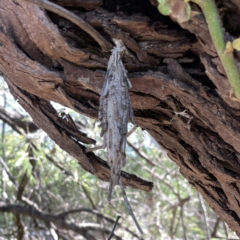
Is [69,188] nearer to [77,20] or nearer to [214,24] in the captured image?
[77,20]

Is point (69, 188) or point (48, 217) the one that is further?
point (69, 188)

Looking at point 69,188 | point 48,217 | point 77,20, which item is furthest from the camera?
point 69,188

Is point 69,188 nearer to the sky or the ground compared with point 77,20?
nearer to the sky

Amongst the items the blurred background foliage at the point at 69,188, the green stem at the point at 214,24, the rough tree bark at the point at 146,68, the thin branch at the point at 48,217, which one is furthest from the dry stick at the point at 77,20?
the thin branch at the point at 48,217

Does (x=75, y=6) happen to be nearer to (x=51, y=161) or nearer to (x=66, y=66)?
(x=66, y=66)

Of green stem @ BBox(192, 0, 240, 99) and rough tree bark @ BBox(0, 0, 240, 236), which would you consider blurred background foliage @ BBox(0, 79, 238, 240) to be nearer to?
rough tree bark @ BBox(0, 0, 240, 236)

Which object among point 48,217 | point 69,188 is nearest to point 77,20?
point 48,217

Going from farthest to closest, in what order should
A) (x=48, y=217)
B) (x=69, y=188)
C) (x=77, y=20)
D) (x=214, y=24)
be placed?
1. (x=69, y=188)
2. (x=48, y=217)
3. (x=77, y=20)
4. (x=214, y=24)
